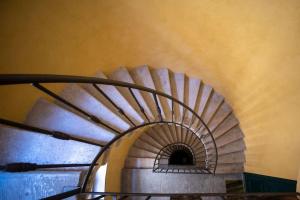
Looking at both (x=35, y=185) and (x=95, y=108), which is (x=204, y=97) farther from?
(x=35, y=185)

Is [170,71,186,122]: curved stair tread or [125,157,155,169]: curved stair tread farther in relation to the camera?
[125,157,155,169]: curved stair tread

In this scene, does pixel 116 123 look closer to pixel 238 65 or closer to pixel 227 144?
pixel 238 65

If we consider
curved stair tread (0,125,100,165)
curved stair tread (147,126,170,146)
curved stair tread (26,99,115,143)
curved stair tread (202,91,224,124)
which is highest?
curved stair tread (202,91,224,124)

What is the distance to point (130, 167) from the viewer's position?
665cm

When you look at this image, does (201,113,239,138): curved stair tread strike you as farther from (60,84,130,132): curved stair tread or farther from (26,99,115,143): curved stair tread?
(26,99,115,143): curved stair tread

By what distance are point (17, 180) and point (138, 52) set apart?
3266 mm

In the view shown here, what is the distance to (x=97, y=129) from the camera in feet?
10.4

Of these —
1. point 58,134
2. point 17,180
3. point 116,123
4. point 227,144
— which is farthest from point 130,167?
point 58,134

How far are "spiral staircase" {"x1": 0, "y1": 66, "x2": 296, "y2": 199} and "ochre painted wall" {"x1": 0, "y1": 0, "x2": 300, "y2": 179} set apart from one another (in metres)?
0.40

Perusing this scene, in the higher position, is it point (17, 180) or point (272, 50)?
point (272, 50)

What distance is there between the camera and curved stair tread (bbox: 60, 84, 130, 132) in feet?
11.5

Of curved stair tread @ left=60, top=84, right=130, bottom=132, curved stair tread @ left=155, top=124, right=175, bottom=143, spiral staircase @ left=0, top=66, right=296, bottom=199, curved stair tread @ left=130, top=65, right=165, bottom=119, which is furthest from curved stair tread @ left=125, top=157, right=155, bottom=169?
curved stair tread @ left=60, top=84, right=130, bottom=132

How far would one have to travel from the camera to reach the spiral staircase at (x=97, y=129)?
6.83 ft

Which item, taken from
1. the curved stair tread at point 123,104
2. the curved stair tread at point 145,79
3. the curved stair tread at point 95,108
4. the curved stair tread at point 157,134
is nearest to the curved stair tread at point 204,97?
the curved stair tread at point 145,79
